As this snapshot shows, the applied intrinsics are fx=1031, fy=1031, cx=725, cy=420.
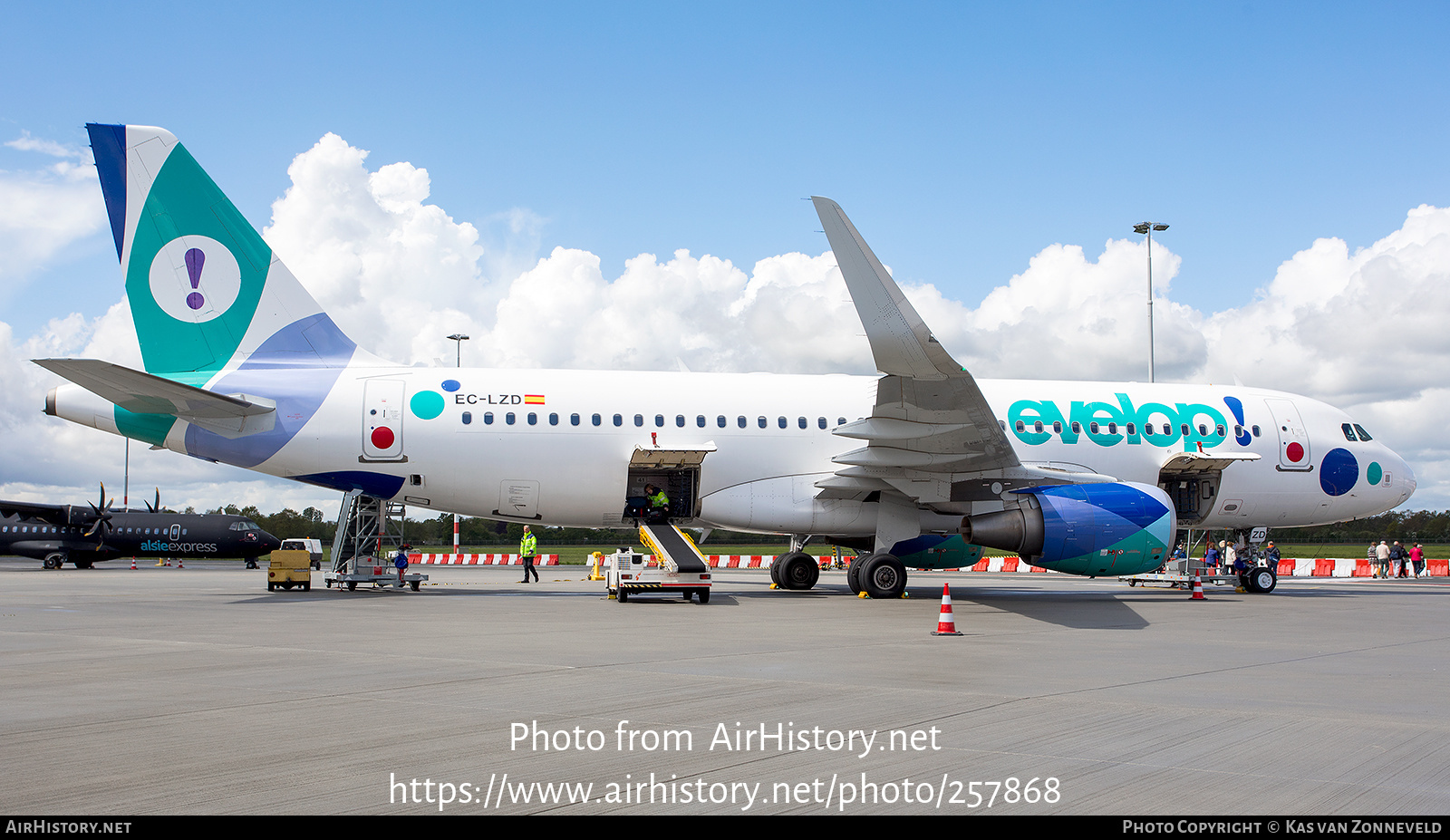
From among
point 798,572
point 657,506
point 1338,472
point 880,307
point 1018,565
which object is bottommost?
point 1018,565

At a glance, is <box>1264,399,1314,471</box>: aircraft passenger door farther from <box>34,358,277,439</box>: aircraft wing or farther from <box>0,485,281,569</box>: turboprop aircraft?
<box>0,485,281,569</box>: turboprop aircraft

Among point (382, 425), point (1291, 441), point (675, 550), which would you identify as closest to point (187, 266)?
point (382, 425)

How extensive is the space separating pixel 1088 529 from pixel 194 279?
49.7 feet

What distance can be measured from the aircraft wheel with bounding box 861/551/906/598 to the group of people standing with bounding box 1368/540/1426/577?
83.5ft

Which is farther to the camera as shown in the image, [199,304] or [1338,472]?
[1338,472]

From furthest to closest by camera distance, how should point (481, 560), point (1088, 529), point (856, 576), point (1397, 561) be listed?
point (481, 560) → point (1397, 561) → point (856, 576) → point (1088, 529)

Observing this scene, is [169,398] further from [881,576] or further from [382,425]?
[881,576]

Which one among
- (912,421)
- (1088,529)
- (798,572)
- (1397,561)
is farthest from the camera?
(1397,561)

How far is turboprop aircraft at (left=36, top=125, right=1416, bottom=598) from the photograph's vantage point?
16.1 meters

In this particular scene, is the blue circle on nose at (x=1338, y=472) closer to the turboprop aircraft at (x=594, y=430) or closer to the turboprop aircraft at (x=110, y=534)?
the turboprop aircraft at (x=594, y=430)

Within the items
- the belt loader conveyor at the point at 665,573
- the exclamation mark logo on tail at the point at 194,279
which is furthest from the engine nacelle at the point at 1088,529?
the exclamation mark logo on tail at the point at 194,279

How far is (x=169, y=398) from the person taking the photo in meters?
16.1

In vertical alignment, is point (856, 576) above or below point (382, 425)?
below
